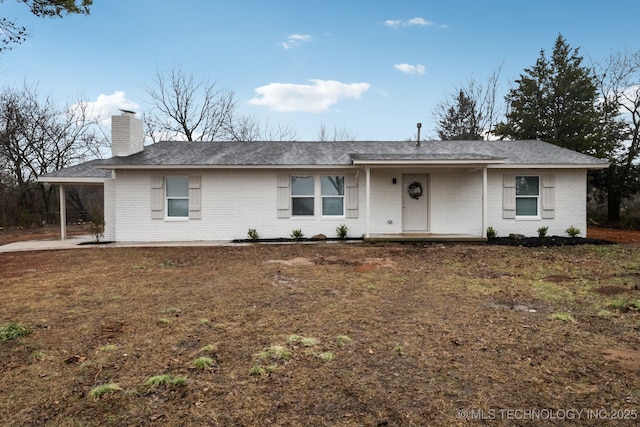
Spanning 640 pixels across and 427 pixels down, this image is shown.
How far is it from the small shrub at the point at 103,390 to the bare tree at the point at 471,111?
25.9 metres

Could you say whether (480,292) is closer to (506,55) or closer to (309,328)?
(309,328)

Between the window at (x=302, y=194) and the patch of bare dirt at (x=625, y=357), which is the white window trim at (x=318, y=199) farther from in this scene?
the patch of bare dirt at (x=625, y=357)

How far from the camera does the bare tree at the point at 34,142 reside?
19.4 meters

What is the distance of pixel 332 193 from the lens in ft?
39.2

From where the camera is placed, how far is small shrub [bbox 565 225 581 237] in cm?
1160

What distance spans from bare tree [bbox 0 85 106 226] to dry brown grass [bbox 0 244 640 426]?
53.4 ft

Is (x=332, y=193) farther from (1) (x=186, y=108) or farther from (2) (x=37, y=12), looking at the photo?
(1) (x=186, y=108)

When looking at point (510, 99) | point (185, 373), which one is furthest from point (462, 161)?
point (510, 99)

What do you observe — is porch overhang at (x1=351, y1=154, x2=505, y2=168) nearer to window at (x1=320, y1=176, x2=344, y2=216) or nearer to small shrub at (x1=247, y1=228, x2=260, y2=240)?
window at (x1=320, y1=176, x2=344, y2=216)

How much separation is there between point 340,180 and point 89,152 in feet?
59.4

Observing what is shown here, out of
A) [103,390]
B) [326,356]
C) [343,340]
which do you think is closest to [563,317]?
[343,340]

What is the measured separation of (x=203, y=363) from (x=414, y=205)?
33.0ft

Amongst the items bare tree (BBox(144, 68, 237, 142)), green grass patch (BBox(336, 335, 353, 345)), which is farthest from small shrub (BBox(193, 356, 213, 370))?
bare tree (BBox(144, 68, 237, 142))

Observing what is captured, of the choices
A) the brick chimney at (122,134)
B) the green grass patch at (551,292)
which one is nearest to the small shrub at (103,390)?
the green grass patch at (551,292)
